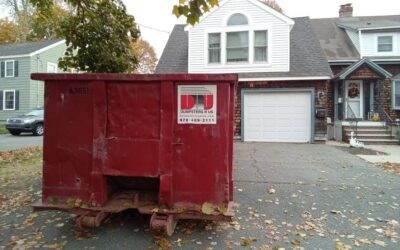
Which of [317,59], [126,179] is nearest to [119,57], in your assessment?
[126,179]

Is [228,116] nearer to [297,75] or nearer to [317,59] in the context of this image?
[297,75]

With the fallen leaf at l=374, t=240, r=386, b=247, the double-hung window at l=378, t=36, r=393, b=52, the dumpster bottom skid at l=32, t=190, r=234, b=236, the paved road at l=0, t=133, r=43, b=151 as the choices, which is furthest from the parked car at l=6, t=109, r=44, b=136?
the double-hung window at l=378, t=36, r=393, b=52

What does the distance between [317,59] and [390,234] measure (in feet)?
39.5

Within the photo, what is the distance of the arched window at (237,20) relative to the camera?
15.1m

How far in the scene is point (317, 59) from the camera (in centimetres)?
1509

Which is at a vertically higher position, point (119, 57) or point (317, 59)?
point (317, 59)

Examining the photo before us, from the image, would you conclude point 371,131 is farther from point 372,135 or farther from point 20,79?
point 20,79

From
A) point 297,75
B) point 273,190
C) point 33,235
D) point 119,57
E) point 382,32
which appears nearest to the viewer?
point 33,235

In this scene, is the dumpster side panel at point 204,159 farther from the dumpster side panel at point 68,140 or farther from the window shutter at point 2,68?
the window shutter at point 2,68

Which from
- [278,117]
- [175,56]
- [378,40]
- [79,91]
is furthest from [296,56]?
[79,91]

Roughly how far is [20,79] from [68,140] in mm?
25532

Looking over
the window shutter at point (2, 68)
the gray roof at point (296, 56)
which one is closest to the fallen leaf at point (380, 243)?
the gray roof at point (296, 56)

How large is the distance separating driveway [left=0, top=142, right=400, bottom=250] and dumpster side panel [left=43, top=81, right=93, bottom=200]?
61 centimetres

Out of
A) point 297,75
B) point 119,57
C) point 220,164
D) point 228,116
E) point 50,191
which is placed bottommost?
point 50,191
